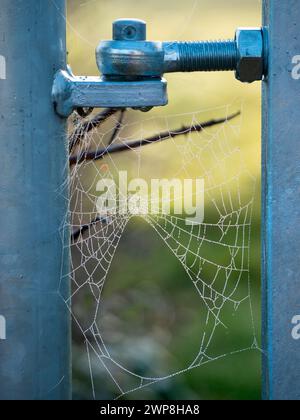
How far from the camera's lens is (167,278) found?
146 centimetres

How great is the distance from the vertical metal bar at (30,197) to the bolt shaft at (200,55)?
0.11 metres

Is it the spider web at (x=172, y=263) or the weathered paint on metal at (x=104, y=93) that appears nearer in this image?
the weathered paint on metal at (x=104, y=93)

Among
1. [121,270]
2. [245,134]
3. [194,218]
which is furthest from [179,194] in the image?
[121,270]

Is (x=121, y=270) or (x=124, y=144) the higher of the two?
(x=124, y=144)

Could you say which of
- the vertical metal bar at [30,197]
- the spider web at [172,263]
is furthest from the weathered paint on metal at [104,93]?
the spider web at [172,263]

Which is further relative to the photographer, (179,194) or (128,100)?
(179,194)

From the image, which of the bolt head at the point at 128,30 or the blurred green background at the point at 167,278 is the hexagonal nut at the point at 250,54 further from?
the blurred green background at the point at 167,278

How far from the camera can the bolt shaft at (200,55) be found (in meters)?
0.87

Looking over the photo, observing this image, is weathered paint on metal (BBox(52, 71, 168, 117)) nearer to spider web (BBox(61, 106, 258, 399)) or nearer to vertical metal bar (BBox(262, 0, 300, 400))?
vertical metal bar (BBox(262, 0, 300, 400))

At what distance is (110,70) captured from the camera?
0.86 m

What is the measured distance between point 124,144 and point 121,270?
40cm

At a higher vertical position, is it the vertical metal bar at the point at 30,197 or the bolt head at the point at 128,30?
the bolt head at the point at 128,30

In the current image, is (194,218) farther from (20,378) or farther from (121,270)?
(20,378)

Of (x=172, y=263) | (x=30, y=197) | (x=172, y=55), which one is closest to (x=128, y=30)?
(x=172, y=55)
